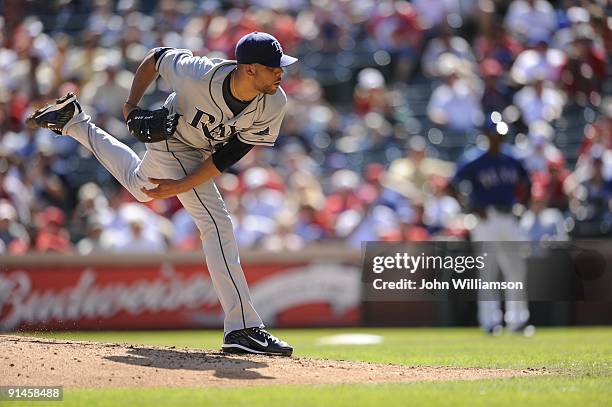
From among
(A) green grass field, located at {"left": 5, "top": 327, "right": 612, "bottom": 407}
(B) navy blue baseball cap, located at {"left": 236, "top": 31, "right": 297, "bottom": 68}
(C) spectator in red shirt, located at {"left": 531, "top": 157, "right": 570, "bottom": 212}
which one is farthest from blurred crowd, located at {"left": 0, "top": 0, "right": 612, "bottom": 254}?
(B) navy blue baseball cap, located at {"left": 236, "top": 31, "right": 297, "bottom": 68}

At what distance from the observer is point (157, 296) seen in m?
13.9

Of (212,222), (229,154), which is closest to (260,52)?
(229,154)

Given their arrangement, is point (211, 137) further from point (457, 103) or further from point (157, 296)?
point (457, 103)

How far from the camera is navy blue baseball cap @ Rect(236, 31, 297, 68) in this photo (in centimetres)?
678

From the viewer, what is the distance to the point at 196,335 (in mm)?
12805

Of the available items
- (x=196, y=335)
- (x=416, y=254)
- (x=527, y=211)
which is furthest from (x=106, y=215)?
(x=527, y=211)

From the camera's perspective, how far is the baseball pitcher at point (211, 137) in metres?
7.01

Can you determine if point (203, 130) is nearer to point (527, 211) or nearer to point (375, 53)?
point (527, 211)

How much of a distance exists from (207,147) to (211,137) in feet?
0.65

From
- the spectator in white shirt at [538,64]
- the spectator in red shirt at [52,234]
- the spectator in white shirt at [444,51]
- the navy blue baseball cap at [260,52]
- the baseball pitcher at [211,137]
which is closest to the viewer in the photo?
the navy blue baseball cap at [260,52]

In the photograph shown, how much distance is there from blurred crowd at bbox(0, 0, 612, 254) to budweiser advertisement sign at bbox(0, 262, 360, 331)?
596 mm

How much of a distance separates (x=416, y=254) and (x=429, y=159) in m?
2.81

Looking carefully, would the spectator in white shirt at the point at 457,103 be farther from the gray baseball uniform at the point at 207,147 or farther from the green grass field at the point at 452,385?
the gray baseball uniform at the point at 207,147

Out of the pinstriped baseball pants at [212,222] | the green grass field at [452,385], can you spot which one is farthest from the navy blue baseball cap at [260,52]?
the green grass field at [452,385]
